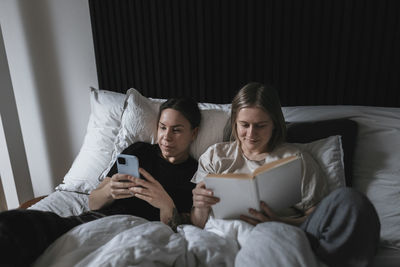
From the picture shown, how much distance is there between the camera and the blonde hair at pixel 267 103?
1.13 metres

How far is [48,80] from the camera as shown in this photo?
197 centimetres

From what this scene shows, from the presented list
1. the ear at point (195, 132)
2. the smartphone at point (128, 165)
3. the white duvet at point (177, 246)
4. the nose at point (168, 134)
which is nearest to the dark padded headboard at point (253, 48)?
the ear at point (195, 132)

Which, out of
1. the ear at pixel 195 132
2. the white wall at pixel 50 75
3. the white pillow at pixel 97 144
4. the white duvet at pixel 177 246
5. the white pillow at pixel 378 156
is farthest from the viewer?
the white wall at pixel 50 75

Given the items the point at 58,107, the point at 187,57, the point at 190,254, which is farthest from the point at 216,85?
the point at 58,107

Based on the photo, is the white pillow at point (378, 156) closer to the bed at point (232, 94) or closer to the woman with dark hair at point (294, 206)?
the bed at point (232, 94)

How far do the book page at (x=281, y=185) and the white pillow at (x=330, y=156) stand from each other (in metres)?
0.19

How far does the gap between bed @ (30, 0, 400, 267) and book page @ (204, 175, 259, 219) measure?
0.13ft

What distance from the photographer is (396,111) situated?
1.28 metres

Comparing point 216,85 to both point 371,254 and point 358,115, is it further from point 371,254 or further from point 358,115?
point 371,254

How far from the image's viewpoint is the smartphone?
3.75 ft

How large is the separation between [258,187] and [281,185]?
3.1 inches

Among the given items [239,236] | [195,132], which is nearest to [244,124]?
[195,132]

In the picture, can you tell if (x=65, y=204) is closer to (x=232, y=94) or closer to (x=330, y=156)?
(x=232, y=94)

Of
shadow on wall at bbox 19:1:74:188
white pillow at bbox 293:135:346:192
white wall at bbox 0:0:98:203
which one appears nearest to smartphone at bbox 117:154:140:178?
white pillow at bbox 293:135:346:192
